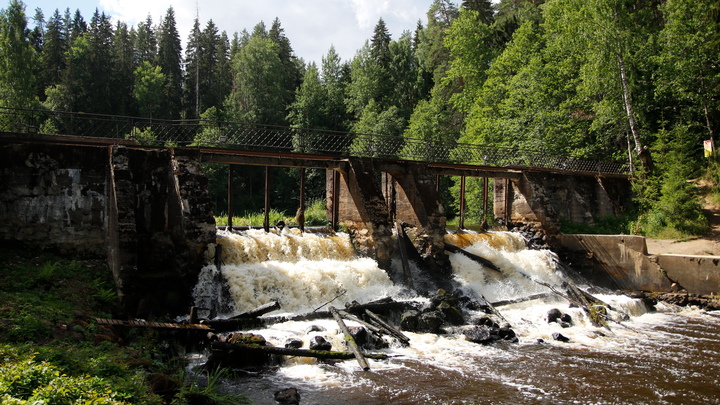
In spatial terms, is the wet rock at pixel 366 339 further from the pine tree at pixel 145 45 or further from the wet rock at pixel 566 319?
the pine tree at pixel 145 45

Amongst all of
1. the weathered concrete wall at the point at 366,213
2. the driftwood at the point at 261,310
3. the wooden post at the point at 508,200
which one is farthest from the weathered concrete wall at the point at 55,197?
the wooden post at the point at 508,200

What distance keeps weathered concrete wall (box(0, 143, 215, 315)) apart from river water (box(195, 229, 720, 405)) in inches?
31.7

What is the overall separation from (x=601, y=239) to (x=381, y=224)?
312 inches

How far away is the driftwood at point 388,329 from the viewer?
9.32 metres

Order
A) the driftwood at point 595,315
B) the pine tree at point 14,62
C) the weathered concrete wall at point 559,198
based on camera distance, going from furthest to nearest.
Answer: the pine tree at point 14,62 → the weathered concrete wall at point 559,198 → the driftwood at point 595,315

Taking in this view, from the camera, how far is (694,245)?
16.3 metres

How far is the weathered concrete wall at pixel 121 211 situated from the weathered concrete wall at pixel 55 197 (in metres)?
0.02

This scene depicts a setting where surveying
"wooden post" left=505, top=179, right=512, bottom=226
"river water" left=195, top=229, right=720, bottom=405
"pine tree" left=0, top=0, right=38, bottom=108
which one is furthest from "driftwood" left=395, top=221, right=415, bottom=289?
"pine tree" left=0, top=0, right=38, bottom=108

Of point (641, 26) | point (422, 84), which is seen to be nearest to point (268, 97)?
point (422, 84)

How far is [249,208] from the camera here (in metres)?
35.5

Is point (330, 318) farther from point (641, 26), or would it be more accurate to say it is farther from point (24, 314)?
point (641, 26)

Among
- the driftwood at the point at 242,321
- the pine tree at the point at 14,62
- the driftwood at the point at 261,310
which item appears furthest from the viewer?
the pine tree at the point at 14,62

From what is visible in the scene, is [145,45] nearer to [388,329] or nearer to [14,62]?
[14,62]

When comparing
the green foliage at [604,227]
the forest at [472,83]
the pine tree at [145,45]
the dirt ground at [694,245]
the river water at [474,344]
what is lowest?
the river water at [474,344]
